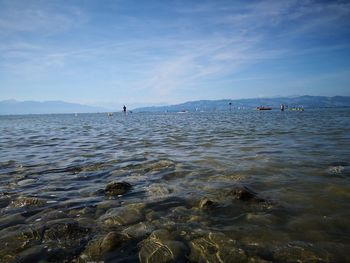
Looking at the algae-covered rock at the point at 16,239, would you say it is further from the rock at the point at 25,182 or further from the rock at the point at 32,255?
the rock at the point at 25,182

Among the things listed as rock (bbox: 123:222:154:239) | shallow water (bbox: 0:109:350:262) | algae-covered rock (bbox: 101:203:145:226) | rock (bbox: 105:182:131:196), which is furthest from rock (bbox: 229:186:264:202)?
rock (bbox: 105:182:131:196)

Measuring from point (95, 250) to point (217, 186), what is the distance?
366cm

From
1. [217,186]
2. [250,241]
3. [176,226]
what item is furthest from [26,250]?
[217,186]

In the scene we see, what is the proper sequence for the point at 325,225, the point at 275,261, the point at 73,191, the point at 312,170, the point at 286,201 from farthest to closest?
1. the point at 312,170
2. the point at 73,191
3. the point at 286,201
4. the point at 325,225
5. the point at 275,261

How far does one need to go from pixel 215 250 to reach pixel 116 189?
3.27 meters

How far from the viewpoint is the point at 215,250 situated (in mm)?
3732

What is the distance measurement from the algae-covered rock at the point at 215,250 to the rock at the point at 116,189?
9.15 ft

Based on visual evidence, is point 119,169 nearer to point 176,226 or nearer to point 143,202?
point 143,202

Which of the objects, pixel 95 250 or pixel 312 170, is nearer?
pixel 95 250

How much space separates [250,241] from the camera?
12.9 feet

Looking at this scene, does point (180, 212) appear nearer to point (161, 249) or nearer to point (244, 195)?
point (161, 249)

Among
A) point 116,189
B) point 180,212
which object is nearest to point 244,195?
point 180,212

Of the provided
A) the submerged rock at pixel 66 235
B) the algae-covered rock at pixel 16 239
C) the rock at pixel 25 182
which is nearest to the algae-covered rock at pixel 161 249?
the submerged rock at pixel 66 235

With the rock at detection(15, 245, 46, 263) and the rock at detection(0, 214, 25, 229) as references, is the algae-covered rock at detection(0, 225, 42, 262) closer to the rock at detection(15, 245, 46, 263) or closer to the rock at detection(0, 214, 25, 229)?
the rock at detection(15, 245, 46, 263)
